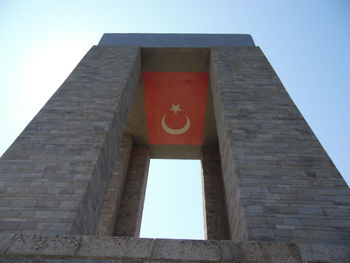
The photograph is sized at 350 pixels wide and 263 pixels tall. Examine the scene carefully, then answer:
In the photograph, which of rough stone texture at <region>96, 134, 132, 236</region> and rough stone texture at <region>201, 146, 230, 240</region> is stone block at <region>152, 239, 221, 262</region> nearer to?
rough stone texture at <region>96, 134, 132, 236</region>

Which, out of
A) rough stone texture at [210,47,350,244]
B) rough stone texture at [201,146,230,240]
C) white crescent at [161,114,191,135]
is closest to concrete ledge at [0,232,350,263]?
rough stone texture at [210,47,350,244]

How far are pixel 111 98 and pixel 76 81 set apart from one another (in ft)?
4.68

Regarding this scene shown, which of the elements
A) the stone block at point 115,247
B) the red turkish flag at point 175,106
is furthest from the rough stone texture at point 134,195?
the stone block at point 115,247

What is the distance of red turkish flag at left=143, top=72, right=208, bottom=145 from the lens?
10078 millimetres

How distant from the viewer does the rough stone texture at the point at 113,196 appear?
28.4 ft

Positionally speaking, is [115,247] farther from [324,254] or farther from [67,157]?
[67,157]

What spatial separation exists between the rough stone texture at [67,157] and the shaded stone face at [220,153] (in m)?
0.02

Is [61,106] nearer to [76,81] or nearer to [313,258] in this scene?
[76,81]

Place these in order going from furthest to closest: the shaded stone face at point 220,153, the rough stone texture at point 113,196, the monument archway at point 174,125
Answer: the monument archway at point 174,125
the rough stone texture at point 113,196
the shaded stone face at point 220,153

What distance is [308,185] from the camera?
4559 millimetres

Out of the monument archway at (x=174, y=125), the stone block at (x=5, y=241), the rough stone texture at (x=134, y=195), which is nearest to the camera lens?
the stone block at (x=5, y=241)

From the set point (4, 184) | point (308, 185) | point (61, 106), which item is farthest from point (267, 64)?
point (4, 184)

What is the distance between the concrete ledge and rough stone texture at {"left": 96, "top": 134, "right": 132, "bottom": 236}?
552 cm

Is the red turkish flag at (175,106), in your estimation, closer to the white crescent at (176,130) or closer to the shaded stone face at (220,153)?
→ the white crescent at (176,130)
